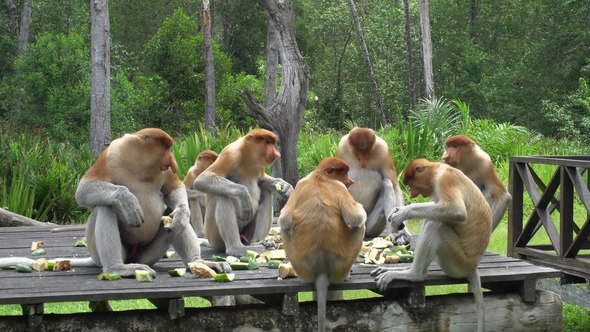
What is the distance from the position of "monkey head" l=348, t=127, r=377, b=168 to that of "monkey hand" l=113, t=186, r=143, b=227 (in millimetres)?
2341

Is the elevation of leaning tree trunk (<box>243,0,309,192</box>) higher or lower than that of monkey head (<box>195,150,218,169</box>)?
higher

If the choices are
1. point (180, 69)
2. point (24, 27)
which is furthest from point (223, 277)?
point (24, 27)

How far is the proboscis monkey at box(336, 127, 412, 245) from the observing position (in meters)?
6.22

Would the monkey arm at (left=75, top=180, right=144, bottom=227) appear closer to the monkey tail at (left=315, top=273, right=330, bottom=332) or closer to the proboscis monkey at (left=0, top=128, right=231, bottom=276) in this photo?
the proboscis monkey at (left=0, top=128, right=231, bottom=276)

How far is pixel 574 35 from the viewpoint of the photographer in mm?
24031

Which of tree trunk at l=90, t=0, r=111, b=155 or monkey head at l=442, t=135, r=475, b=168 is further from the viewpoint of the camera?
tree trunk at l=90, t=0, r=111, b=155

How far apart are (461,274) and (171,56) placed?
18818 mm

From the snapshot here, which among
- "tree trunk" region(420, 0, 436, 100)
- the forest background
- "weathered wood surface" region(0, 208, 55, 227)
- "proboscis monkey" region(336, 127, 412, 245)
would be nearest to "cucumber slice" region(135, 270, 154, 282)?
"proboscis monkey" region(336, 127, 412, 245)

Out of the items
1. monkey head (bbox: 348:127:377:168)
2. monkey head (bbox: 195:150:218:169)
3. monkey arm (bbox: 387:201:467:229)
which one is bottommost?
monkey arm (bbox: 387:201:467:229)

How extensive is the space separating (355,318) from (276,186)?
133 centimetres

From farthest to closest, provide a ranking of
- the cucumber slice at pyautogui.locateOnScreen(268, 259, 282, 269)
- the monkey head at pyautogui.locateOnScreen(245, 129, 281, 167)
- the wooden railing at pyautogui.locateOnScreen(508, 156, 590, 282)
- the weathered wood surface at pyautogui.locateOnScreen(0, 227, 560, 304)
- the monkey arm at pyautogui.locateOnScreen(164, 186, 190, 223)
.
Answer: the wooden railing at pyautogui.locateOnScreen(508, 156, 590, 282) < the monkey head at pyautogui.locateOnScreen(245, 129, 281, 167) < the cucumber slice at pyautogui.locateOnScreen(268, 259, 282, 269) < the monkey arm at pyautogui.locateOnScreen(164, 186, 190, 223) < the weathered wood surface at pyautogui.locateOnScreen(0, 227, 560, 304)

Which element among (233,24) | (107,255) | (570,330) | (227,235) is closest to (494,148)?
(570,330)

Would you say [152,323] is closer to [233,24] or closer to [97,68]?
[97,68]

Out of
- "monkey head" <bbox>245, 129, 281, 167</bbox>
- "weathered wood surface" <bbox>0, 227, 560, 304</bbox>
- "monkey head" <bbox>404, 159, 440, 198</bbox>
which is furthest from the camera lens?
"monkey head" <bbox>245, 129, 281, 167</bbox>
